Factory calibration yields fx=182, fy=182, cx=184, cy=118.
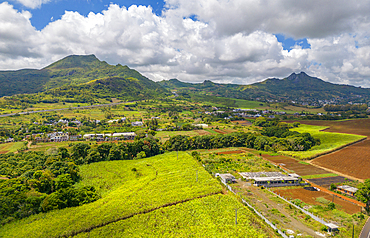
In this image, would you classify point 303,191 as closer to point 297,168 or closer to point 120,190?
point 297,168

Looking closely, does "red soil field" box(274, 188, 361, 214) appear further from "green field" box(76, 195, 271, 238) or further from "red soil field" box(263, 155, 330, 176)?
"green field" box(76, 195, 271, 238)

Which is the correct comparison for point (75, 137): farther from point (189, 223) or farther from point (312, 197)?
point (312, 197)

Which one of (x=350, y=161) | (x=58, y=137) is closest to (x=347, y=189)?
(x=350, y=161)

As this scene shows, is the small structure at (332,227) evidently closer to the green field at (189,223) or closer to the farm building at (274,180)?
the green field at (189,223)

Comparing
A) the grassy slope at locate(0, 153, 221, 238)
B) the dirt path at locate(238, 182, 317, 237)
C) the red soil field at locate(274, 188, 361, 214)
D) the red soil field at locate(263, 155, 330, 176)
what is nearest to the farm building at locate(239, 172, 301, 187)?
the red soil field at locate(274, 188, 361, 214)

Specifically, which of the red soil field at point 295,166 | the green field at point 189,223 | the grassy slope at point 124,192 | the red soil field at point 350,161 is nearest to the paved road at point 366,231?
the green field at point 189,223

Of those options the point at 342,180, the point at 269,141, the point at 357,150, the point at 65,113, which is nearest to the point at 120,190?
the point at 342,180
